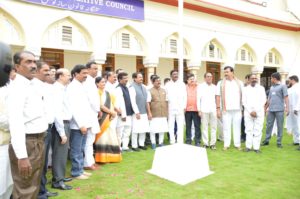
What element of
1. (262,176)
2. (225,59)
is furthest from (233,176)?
(225,59)

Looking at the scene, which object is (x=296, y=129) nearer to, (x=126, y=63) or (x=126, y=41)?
(x=126, y=41)

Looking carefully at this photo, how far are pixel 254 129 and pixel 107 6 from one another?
19.1 ft

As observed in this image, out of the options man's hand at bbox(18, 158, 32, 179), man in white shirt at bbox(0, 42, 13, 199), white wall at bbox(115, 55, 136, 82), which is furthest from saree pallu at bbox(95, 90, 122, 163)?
white wall at bbox(115, 55, 136, 82)

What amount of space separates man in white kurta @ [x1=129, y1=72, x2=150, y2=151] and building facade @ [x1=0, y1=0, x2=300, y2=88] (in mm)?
3346

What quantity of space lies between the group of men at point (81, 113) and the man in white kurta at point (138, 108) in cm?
2

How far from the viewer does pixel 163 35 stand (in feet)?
34.1

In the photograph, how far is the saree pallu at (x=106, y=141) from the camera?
502cm

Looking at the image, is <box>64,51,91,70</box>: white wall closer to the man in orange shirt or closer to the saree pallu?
the man in orange shirt

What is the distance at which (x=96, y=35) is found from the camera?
8.91 metres

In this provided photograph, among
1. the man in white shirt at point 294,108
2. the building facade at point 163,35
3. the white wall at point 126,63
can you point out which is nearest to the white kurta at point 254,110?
the man in white shirt at point 294,108

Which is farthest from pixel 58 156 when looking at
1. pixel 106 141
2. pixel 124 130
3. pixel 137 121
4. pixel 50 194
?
pixel 137 121

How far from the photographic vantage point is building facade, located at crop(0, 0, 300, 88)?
781cm

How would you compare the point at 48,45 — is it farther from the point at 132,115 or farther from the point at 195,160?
the point at 195,160

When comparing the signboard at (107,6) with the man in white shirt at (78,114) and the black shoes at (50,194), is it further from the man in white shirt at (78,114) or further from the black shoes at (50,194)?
the black shoes at (50,194)
